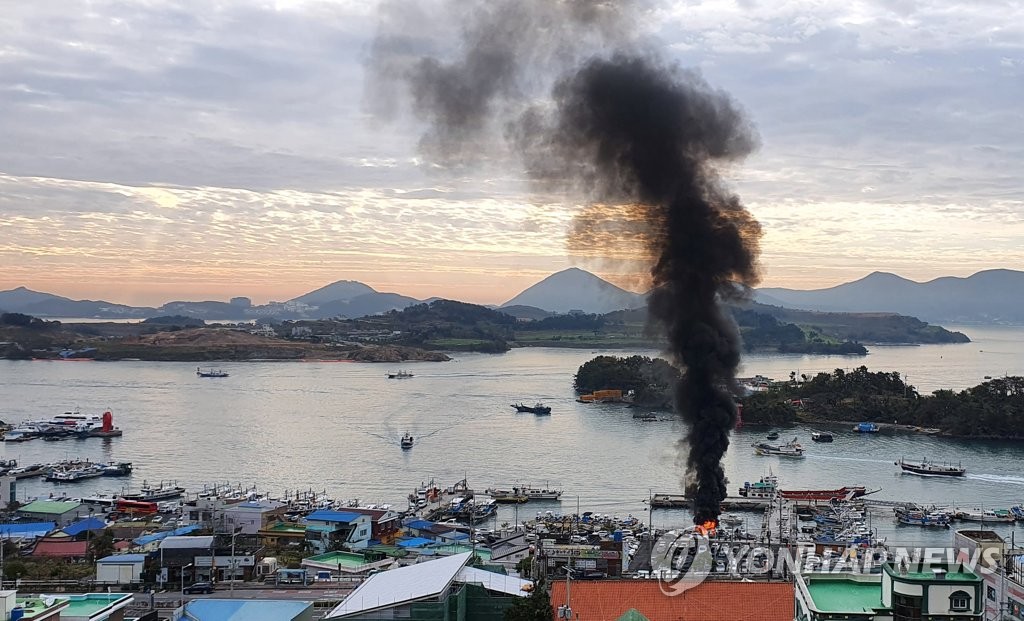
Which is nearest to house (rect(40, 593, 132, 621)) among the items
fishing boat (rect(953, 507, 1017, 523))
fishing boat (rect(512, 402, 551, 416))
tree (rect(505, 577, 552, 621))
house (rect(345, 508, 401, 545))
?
tree (rect(505, 577, 552, 621))

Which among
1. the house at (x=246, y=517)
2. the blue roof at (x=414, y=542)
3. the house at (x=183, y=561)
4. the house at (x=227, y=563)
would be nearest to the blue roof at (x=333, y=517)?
the blue roof at (x=414, y=542)

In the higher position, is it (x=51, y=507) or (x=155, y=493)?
A: (x=51, y=507)

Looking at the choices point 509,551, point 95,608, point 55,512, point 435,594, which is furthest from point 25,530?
point 435,594

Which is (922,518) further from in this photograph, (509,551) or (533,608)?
(533,608)

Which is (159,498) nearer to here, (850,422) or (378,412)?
(378,412)

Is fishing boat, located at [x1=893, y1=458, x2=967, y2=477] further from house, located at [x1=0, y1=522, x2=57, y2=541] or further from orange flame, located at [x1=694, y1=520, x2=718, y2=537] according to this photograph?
house, located at [x1=0, y1=522, x2=57, y2=541]

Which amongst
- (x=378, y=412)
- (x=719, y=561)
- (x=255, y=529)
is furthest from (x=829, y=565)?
(x=378, y=412)
